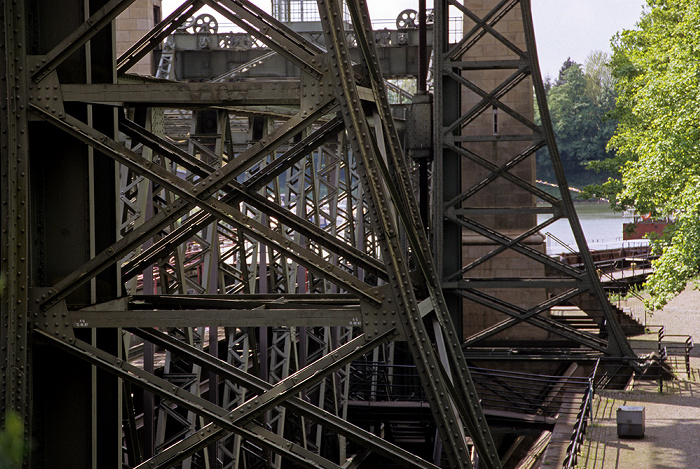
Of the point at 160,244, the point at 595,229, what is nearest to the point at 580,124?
the point at 595,229

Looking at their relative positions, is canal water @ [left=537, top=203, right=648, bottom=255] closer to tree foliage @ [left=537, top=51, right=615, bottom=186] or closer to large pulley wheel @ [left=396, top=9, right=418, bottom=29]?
tree foliage @ [left=537, top=51, right=615, bottom=186]

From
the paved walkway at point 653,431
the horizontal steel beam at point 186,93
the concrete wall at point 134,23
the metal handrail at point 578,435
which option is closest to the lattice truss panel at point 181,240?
the horizontal steel beam at point 186,93

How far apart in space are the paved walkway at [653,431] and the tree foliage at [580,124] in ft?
242

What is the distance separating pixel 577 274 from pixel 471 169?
5866 mm

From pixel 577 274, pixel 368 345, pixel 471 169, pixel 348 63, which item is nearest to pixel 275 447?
pixel 368 345

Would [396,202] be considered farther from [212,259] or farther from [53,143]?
[212,259]

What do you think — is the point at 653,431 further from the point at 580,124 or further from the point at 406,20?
the point at 580,124

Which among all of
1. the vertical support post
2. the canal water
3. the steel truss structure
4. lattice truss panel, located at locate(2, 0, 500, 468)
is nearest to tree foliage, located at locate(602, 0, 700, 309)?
the vertical support post

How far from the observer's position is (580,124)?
321ft

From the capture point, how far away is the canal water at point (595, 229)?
55500 mm

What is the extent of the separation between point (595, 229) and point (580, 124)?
27.3 m

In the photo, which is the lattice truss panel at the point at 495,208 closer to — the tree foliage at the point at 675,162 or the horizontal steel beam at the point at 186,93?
the tree foliage at the point at 675,162

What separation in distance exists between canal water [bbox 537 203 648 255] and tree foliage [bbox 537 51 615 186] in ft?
13.8

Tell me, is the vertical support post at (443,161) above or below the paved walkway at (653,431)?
above
